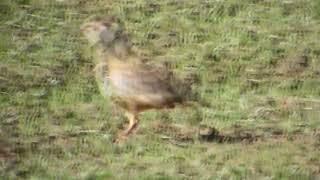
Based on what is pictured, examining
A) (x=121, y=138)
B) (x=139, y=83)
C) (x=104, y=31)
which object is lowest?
(x=121, y=138)

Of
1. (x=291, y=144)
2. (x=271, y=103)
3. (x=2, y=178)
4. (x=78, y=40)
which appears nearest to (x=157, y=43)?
(x=78, y=40)

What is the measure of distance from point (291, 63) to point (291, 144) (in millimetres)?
1376

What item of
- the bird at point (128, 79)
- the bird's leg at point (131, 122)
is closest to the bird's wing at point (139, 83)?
the bird at point (128, 79)

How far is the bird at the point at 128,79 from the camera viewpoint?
594 centimetres

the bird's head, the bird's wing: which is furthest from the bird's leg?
the bird's head

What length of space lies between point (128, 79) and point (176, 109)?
21.2 inches

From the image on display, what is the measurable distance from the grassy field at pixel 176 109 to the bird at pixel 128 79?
0.18 meters

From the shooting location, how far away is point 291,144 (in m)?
5.97

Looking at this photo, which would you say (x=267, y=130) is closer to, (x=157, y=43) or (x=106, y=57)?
(x=106, y=57)

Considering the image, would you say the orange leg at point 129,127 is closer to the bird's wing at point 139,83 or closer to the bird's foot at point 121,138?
the bird's foot at point 121,138

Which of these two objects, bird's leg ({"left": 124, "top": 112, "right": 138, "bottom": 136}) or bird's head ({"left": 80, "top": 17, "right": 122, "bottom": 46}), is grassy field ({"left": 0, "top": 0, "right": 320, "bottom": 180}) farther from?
bird's head ({"left": 80, "top": 17, "right": 122, "bottom": 46})

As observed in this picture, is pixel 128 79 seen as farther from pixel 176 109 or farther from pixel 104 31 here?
pixel 176 109

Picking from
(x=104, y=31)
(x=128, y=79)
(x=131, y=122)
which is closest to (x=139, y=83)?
(x=128, y=79)

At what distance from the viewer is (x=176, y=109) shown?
251 inches
